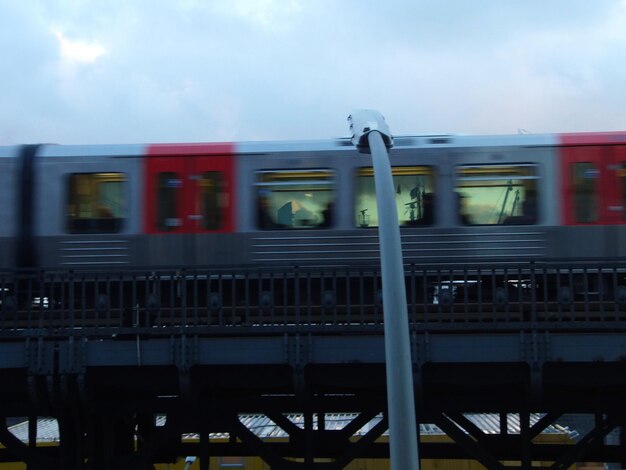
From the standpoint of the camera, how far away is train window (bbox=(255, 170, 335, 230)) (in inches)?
520

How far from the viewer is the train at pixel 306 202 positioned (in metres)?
13.1

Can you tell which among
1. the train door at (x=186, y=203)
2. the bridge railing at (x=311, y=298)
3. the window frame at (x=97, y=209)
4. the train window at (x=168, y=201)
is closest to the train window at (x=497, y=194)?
the bridge railing at (x=311, y=298)

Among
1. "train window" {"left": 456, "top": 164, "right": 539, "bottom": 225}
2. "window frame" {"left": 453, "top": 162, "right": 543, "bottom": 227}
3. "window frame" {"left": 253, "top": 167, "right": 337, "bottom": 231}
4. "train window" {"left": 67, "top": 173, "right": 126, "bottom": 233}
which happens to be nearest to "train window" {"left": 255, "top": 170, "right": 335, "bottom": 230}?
"window frame" {"left": 253, "top": 167, "right": 337, "bottom": 231}

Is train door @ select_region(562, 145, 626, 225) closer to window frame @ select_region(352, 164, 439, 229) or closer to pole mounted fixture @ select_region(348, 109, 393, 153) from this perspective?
window frame @ select_region(352, 164, 439, 229)

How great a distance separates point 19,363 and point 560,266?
22.5 ft

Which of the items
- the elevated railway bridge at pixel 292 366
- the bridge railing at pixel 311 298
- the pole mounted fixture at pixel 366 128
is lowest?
the elevated railway bridge at pixel 292 366

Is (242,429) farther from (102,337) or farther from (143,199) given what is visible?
(143,199)

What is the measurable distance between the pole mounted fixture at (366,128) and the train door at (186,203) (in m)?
6.97

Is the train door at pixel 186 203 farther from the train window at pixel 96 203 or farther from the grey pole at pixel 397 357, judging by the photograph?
→ the grey pole at pixel 397 357

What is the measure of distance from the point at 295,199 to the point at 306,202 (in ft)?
0.66

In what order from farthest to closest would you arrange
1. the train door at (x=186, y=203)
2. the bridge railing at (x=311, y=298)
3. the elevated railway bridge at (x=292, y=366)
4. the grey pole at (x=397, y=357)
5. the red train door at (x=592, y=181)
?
the train door at (x=186, y=203) → the red train door at (x=592, y=181) → the bridge railing at (x=311, y=298) → the elevated railway bridge at (x=292, y=366) → the grey pole at (x=397, y=357)

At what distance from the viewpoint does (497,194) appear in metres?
13.2

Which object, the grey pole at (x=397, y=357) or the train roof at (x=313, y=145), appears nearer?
the grey pole at (x=397, y=357)

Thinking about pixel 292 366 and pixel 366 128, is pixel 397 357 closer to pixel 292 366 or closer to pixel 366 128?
pixel 366 128
